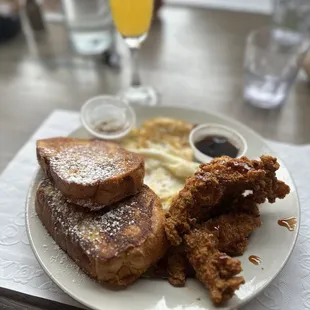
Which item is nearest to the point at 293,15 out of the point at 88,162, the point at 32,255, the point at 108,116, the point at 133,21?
the point at 133,21

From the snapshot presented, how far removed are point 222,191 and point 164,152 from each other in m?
0.36

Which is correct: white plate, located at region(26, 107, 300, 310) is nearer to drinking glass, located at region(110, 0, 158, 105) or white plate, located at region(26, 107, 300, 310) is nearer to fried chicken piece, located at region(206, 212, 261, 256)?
fried chicken piece, located at region(206, 212, 261, 256)

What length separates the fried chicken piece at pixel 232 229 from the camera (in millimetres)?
1056

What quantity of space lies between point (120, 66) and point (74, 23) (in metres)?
0.30

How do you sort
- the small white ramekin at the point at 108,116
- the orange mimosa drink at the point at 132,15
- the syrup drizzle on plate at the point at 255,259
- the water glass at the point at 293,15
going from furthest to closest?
the water glass at the point at 293,15 → the orange mimosa drink at the point at 132,15 → the small white ramekin at the point at 108,116 → the syrup drizzle on plate at the point at 255,259

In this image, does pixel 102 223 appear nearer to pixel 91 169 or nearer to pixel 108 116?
pixel 91 169

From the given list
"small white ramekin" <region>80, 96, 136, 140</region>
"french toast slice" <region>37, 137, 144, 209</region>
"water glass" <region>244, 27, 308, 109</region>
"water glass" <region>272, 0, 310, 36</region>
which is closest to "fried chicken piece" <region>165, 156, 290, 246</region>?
"french toast slice" <region>37, 137, 144, 209</region>

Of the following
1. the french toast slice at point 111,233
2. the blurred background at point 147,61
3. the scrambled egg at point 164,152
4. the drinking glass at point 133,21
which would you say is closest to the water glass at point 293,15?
the blurred background at point 147,61

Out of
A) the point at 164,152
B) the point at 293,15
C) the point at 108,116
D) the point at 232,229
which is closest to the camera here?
the point at 232,229

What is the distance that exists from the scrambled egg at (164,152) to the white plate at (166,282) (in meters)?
0.26

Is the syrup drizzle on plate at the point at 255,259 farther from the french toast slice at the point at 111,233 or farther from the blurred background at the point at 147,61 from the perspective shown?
the blurred background at the point at 147,61

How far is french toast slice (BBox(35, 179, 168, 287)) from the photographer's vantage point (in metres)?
0.98

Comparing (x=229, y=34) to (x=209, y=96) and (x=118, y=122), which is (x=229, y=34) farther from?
(x=118, y=122)

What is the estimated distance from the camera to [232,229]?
1.08m
